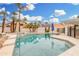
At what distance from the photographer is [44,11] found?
3564mm

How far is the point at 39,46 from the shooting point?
360 centimetres

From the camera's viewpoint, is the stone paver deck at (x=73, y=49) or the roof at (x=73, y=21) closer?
the stone paver deck at (x=73, y=49)

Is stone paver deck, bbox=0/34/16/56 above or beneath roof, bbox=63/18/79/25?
beneath

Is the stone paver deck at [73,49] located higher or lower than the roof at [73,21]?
lower

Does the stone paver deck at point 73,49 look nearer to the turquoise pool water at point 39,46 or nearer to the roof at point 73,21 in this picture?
the turquoise pool water at point 39,46

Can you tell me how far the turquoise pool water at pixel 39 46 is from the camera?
11.5 feet

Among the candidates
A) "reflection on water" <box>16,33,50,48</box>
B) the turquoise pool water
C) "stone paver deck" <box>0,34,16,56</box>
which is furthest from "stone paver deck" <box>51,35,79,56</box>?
"stone paver deck" <box>0,34,16,56</box>

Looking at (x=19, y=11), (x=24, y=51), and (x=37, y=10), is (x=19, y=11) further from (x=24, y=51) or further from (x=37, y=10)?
(x=24, y=51)

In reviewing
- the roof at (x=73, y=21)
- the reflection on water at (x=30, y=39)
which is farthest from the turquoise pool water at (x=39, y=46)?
the roof at (x=73, y=21)

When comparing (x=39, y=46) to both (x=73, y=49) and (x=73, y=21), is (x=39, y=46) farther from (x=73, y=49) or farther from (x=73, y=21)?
(x=73, y=21)

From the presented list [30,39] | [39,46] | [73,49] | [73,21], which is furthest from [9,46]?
[73,21]

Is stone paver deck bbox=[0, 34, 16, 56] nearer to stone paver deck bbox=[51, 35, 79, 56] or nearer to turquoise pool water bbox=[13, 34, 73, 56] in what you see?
turquoise pool water bbox=[13, 34, 73, 56]

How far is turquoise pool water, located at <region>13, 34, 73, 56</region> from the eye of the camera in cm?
351

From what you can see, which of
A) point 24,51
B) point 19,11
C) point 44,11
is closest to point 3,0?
point 19,11
